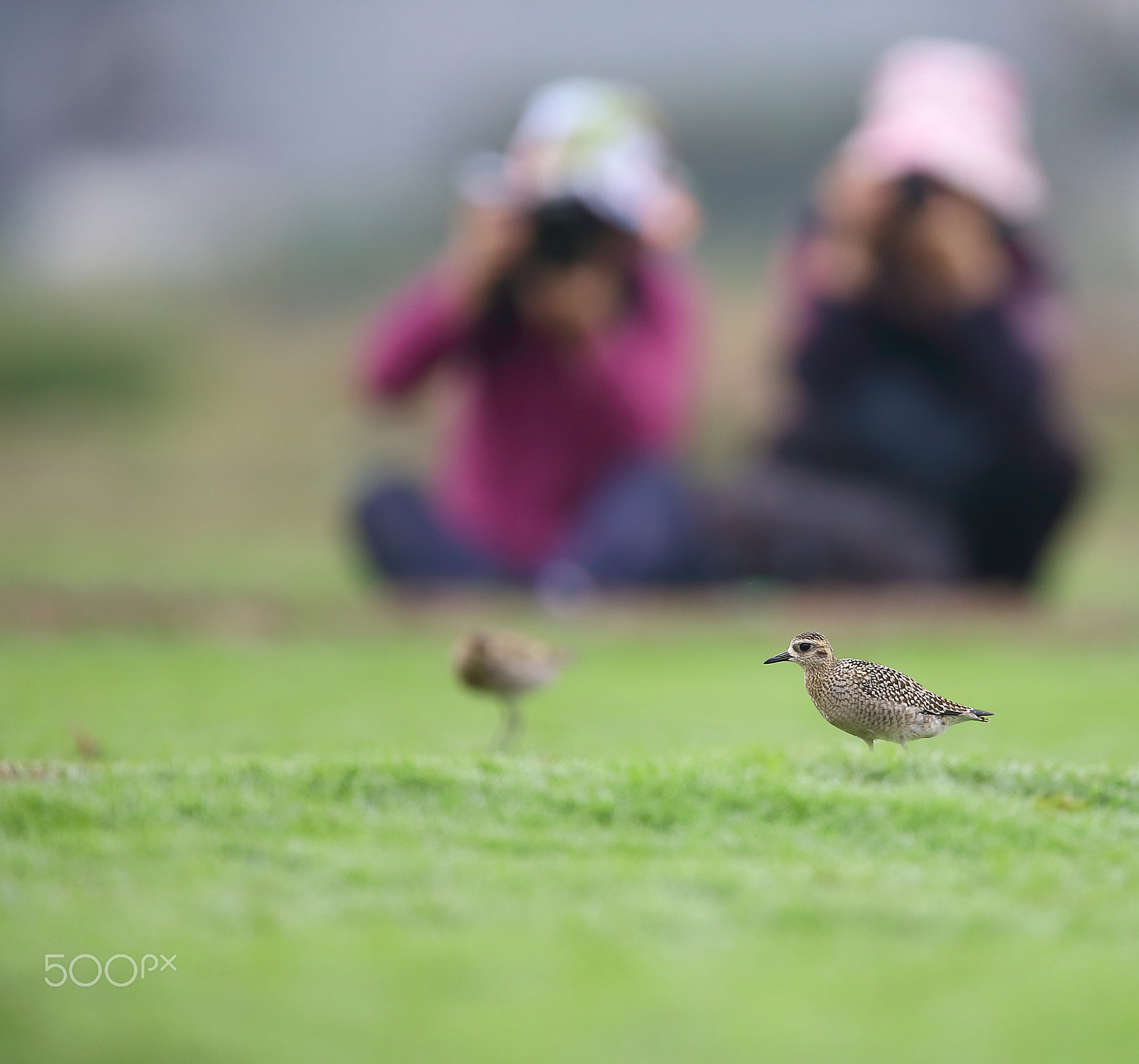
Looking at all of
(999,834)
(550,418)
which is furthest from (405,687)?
(999,834)

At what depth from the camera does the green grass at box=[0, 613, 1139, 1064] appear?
4215mm

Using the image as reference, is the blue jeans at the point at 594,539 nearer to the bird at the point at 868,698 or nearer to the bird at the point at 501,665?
the bird at the point at 501,665

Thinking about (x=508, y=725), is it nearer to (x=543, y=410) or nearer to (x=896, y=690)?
(x=896, y=690)

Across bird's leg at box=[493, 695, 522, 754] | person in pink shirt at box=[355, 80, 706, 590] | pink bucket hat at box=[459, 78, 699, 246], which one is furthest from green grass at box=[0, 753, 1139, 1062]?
pink bucket hat at box=[459, 78, 699, 246]

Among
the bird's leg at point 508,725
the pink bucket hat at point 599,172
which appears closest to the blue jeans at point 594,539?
the pink bucket hat at point 599,172

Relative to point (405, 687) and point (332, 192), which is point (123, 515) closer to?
point (332, 192)

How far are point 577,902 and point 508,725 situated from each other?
5170 mm

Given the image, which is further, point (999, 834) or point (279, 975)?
point (999, 834)

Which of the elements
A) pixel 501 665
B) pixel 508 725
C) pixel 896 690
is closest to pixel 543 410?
pixel 508 725

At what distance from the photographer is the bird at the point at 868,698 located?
6.29 meters

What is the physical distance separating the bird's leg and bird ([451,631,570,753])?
0.41ft

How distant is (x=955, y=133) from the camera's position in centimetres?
1627

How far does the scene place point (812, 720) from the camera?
1077 cm

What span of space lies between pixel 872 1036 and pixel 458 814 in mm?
2244
